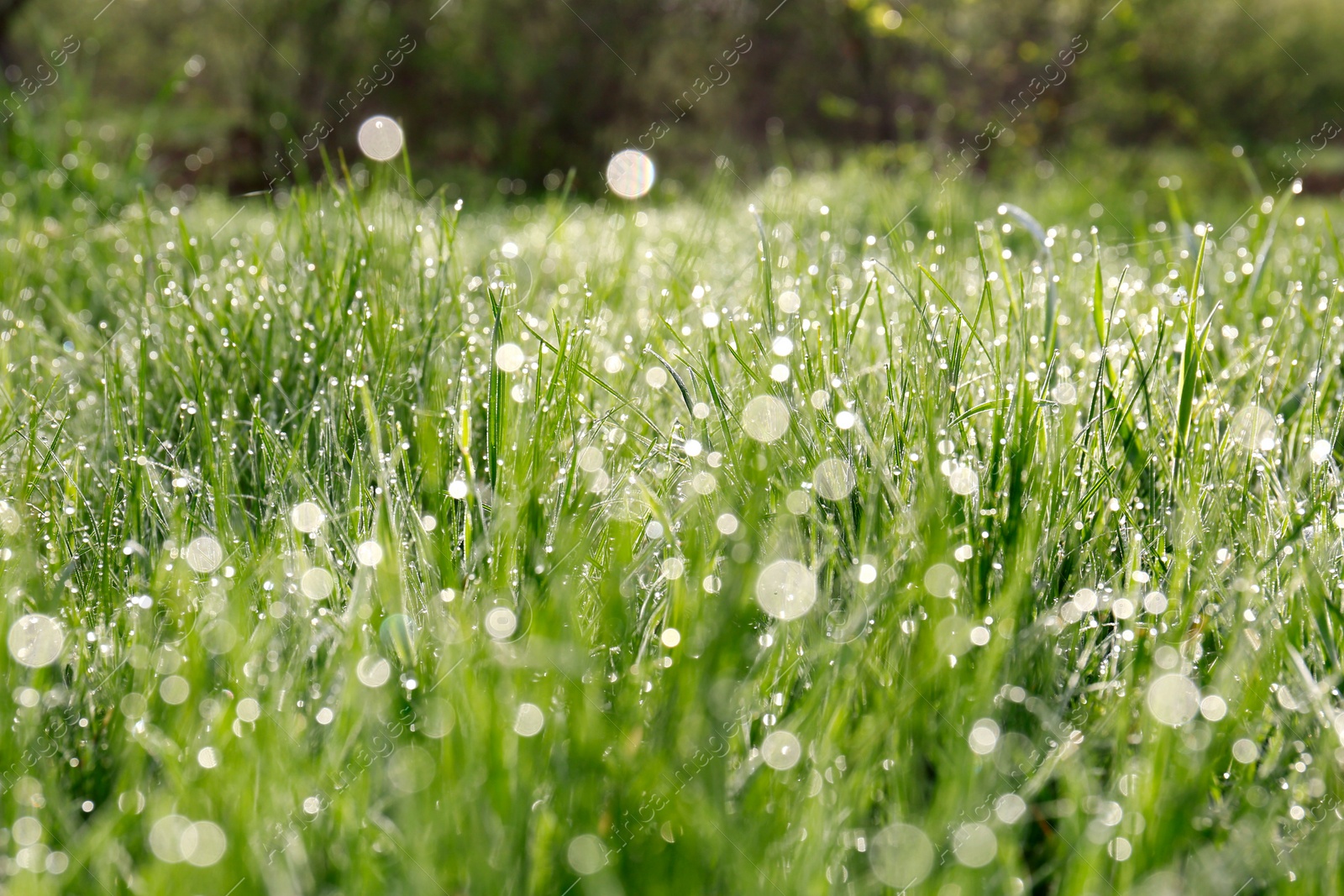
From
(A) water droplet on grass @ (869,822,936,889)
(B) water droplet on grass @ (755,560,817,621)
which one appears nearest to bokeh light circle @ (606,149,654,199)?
(B) water droplet on grass @ (755,560,817,621)

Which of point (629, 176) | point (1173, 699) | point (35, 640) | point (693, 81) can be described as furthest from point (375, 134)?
point (1173, 699)

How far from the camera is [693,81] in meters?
13.2

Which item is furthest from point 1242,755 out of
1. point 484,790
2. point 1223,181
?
point 1223,181

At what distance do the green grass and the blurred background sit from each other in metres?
6.63

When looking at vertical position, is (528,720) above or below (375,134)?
below

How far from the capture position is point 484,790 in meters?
0.73

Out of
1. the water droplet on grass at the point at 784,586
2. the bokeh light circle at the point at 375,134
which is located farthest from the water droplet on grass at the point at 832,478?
the bokeh light circle at the point at 375,134

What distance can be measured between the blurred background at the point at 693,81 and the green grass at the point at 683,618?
21.7ft

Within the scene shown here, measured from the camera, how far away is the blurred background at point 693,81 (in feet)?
28.1

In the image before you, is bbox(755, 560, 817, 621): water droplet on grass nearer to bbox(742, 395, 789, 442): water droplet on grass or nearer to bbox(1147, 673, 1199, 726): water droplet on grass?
bbox(742, 395, 789, 442): water droplet on grass

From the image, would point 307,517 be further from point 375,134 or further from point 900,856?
point 375,134

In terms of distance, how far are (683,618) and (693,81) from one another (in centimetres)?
1344

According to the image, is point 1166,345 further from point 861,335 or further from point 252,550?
point 252,550

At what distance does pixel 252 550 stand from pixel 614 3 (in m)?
13.2
